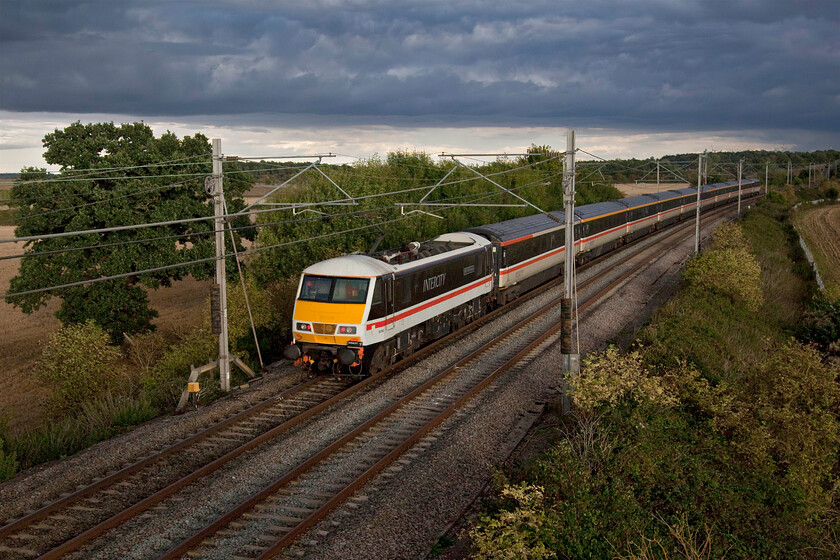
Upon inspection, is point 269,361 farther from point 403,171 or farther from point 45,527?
point 403,171

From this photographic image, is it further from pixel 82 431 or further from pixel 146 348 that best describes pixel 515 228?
pixel 82 431

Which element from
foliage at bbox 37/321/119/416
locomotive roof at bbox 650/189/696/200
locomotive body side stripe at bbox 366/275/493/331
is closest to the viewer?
locomotive body side stripe at bbox 366/275/493/331

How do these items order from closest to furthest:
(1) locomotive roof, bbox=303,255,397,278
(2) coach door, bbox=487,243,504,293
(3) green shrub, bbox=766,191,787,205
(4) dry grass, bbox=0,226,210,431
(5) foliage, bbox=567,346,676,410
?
(5) foliage, bbox=567,346,676,410, (1) locomotive roof, bbox=303,255,397,278, (4) dry grass, bbox=0,226,210,431, (2) coach door, bbox=487,243,504,293, (3) green shrub, bbox=766,191,787,205

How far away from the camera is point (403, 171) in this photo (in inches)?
1833

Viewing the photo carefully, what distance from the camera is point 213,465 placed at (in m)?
12.3

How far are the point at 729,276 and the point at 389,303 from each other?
53.4 ft

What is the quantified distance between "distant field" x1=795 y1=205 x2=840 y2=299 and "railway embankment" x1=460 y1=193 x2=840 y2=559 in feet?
51.0

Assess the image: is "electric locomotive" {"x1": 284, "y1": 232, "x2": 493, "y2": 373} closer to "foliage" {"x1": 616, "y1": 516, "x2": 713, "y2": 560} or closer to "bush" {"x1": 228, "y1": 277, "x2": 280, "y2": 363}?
"bush" {"x1": 228, "y1": 277, "x2": 280, "y2": 363}

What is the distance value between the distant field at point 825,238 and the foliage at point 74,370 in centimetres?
2773

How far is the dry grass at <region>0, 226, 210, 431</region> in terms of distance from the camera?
23.0 meters

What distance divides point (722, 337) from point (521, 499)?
15.4 m

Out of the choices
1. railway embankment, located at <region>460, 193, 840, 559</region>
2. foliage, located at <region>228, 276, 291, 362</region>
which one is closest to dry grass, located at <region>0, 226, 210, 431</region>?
foliage, located at <region>228, 276, 291, 362</region>

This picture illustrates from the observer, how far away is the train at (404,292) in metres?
17.0

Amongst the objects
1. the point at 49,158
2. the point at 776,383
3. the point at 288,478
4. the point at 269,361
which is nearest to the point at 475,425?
the point at 288,478
